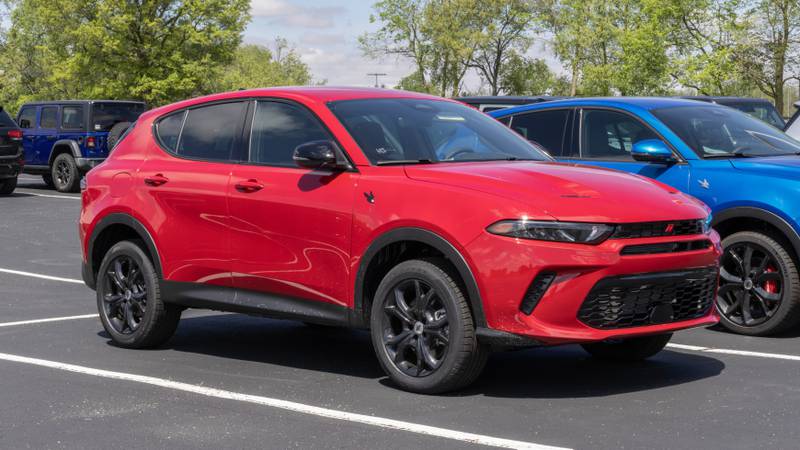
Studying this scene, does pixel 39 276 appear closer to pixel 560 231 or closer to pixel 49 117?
pixel 560 231

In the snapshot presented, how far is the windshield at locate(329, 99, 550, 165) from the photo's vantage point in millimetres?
6766

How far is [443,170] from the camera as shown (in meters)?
6.40

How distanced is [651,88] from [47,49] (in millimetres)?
31401

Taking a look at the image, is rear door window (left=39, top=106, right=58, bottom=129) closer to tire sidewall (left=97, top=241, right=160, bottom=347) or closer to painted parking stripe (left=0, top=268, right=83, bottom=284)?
painted parking stripe (left=0, top=268, right=83, bottom=284)

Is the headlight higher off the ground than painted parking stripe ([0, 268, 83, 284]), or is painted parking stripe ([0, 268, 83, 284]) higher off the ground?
the headlight

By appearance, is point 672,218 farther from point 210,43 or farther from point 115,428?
point 210,43

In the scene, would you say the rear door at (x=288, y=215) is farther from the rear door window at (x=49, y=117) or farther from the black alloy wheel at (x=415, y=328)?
the rear door window at (x=49, y=117)

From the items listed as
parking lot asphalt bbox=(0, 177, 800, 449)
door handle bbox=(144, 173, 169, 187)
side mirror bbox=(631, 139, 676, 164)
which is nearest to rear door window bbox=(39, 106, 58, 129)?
parking lot asphalt bbox=(0, 177, 800, 449)

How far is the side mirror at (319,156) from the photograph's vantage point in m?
6.54

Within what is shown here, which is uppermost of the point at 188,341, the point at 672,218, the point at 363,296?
the point at 672,218

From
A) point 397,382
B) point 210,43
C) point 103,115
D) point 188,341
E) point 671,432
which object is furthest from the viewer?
point 210,43

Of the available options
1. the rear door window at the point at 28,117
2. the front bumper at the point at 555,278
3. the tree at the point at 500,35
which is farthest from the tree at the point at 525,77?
the front bumper at the point at 555,278

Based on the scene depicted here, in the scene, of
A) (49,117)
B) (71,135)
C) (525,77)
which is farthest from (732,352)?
(525,77)

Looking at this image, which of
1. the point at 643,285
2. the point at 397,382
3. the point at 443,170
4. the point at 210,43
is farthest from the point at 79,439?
the point at 210,43
